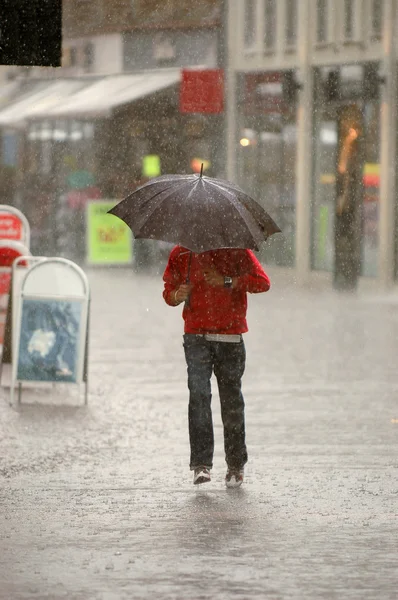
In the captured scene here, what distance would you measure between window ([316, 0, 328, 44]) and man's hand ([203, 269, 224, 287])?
18723 millimetres

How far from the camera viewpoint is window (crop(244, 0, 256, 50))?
28297mm

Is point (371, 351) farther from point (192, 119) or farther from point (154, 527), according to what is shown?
point (192, 119)

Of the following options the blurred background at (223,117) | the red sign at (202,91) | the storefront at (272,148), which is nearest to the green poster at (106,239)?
the blurred background at (223,117)

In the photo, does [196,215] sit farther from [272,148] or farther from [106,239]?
[272,148]

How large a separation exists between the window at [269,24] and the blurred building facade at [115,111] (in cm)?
137

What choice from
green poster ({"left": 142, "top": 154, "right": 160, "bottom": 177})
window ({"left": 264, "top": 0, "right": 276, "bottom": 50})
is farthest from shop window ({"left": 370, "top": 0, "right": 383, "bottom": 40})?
green poster ({"left": 142, "top": 154, "right": 160, "bottom": 177})

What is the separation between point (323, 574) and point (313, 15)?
2108 centimetres

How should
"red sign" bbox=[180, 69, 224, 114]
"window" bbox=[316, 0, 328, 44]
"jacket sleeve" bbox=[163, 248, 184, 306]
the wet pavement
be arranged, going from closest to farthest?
the wet pavement
"jacket sleeve" bbox=[163, 248, 184, 306]
"window" bbox=[316, 0, 328, 44]
"red sign" bbox=[180, 69, 224, 114]

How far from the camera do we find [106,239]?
26172 millimetres

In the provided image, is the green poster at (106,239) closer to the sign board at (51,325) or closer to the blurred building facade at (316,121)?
the blurred building facade at (316,121)

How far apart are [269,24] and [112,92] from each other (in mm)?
3926

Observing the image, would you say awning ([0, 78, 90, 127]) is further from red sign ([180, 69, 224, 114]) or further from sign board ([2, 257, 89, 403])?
sign board ([2, 257, 89, 403])

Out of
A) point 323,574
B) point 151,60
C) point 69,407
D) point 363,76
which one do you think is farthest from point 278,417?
point 151,60

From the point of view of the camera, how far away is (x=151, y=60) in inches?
1198
